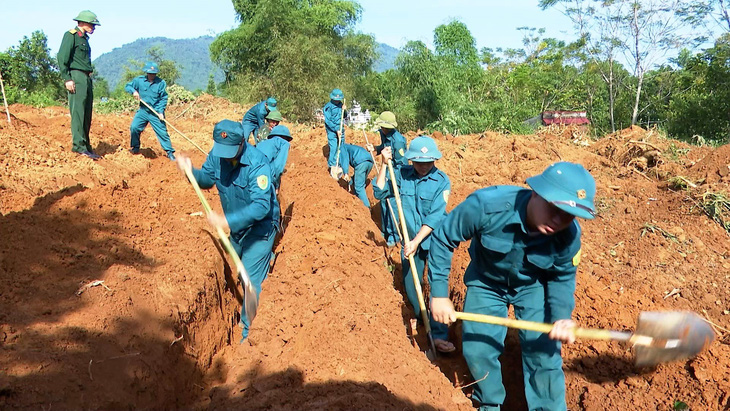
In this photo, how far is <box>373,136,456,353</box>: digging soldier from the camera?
4777mm

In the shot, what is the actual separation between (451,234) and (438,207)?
1462mm

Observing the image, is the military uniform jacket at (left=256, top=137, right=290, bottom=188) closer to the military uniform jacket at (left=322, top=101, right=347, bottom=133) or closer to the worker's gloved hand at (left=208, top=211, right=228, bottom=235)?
the military uniform jacket at (left=322, top=101, right=347, bottom=133)

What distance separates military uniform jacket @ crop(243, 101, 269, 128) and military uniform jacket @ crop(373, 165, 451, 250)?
4.20 metres

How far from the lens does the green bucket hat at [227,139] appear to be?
13.9ft

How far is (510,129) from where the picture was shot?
686 inches

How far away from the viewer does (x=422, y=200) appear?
520cm

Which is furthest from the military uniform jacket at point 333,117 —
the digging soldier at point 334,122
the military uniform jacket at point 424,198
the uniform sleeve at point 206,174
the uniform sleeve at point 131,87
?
the uniform sleeve at point 206,174

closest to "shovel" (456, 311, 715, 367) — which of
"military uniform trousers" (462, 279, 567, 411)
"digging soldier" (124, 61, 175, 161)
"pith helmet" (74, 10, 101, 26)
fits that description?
"military uniform trousers" (462, 279, 567, 411)

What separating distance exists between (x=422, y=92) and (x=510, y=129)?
5711 mm

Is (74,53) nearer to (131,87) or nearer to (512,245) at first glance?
(131,87)

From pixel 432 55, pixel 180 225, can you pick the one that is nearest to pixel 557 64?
pixel 432 55

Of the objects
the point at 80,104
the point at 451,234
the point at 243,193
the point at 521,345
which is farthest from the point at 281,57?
the point at 521,345

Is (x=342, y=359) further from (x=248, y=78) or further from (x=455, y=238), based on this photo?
(x=248, y=78)

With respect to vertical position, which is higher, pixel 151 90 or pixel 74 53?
pixel 74 53
